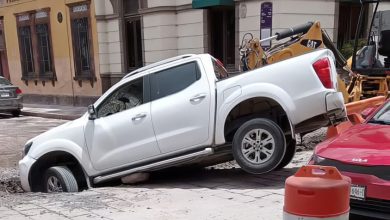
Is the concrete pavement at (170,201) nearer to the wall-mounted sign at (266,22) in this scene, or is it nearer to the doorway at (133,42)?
the wall-mounted sign at (266,22)

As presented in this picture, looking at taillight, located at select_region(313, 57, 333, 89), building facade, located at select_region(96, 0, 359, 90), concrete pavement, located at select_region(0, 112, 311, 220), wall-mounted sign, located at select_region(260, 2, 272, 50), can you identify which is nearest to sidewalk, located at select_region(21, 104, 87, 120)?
building facade, located at select_region(96, 0, 359, 90)

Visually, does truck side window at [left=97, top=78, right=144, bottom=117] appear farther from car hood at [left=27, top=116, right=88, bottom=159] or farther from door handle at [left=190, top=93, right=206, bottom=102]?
door handle at [left=190, top=93, right=206, bottom=102]

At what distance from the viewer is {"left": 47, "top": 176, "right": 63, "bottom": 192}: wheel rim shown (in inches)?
251

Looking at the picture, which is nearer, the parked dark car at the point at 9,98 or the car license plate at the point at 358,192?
the car license plate at the point at 358,192

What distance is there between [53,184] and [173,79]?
7.89 feet

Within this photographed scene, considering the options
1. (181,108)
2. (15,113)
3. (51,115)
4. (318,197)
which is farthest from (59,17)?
(318,197)

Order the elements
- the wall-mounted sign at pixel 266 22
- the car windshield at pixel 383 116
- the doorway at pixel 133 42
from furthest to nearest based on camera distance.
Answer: the doorway at pixel 133 42, the wall-mounted sign at pixel 266 22, the car windshield at pixel 383 116

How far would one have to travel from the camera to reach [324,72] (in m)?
5.55

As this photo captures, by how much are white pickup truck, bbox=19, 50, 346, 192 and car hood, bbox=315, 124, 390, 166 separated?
0.92m

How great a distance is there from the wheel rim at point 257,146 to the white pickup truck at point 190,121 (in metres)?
0.01

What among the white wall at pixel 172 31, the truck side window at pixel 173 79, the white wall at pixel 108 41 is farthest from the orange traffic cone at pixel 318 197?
the white wall at pixel 108 41

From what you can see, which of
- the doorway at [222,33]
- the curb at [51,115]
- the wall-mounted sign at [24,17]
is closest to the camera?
the doorway at [222,33]

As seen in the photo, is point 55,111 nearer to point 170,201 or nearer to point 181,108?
point 181,108

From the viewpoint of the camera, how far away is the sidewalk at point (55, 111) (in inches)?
650
